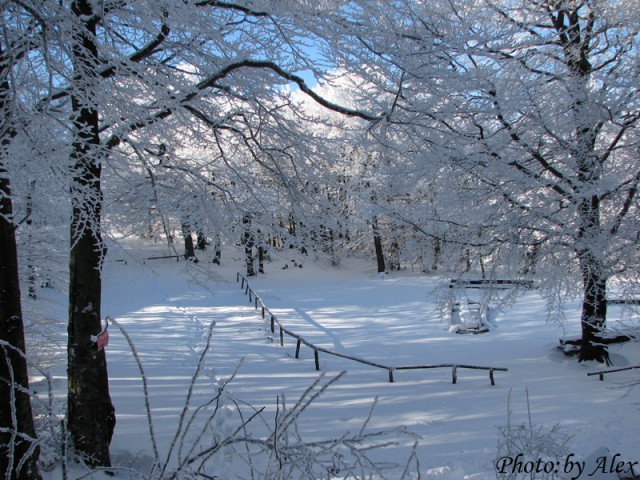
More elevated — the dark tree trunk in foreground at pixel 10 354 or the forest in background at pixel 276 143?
the forest in background at pixel 276 143

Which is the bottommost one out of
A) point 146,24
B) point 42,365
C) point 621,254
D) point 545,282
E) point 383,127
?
point 42,365

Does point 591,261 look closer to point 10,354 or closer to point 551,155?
point 551,155

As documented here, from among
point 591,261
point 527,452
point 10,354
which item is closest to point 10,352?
point 10,354

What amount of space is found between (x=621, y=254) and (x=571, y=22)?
5.57 metres

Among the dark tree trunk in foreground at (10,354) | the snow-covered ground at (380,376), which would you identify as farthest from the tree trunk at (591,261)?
the dark tree trunk in foreground at (10,354)

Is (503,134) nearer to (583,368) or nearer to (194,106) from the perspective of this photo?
(583,368)

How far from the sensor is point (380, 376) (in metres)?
10.1

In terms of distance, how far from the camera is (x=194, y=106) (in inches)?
203

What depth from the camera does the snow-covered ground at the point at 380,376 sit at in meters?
5.79

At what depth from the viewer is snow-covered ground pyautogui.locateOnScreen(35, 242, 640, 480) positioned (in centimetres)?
579

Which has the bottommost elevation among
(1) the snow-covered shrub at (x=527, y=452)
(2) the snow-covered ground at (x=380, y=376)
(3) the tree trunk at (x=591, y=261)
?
(2) the snow-covered ground at (x=380, y=376)

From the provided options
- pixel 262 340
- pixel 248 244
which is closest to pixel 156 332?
pixel 262 340

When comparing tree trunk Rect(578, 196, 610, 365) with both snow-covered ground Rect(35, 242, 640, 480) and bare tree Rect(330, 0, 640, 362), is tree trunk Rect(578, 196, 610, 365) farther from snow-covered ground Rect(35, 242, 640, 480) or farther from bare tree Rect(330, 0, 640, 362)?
snow-covered ground Rect(35, 242, 640, 480)

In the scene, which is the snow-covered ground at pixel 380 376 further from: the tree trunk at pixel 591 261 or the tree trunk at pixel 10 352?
the tree trunk at pixel 10 352
